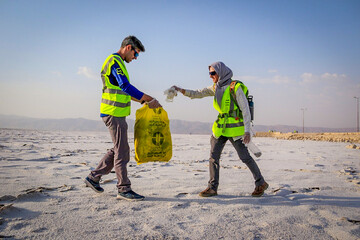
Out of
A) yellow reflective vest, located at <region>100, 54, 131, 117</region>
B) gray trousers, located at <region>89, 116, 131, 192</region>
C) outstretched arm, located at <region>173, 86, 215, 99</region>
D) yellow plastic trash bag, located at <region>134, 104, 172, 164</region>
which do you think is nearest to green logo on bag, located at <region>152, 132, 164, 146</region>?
yellow plastic trash bag, located at <region>134, 104, 172, 164</region>

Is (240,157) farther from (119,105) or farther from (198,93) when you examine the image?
(119,105)

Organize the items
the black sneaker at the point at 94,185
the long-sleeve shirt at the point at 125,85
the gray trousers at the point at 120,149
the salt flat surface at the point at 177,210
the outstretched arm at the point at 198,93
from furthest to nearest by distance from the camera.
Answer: the outstretched arm at the point at 198,93
the black sneaker at the point at 94,185
the gray trousers at the point at 120,149
the long-sleeve shirt at the point at 125,85
the salt flat surface at the point at 177,210

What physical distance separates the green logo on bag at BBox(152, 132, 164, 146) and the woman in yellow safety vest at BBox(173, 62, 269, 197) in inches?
29.4

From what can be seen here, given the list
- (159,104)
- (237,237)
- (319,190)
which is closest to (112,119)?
(159,104)

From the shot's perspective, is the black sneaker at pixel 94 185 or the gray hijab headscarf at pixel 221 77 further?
the gray hijab headscarf at pixel 221 77

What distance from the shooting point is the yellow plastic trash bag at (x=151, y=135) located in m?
3.26

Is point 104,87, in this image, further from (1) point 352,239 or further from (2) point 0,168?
(2) point 0,168

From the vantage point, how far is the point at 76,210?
262 cm

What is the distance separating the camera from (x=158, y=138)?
11.0 feet

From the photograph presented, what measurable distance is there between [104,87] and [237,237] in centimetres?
235

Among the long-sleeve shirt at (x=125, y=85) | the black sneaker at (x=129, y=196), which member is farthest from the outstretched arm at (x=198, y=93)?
the black sneaker at (x=129, y=196)

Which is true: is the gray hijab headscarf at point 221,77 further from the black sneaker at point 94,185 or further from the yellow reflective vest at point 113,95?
the black sneaker at point 94,185

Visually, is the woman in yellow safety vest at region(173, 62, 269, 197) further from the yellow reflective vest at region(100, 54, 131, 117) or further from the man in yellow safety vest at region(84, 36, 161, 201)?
the yellow reflective vest at region(100, 54, 131, 117)

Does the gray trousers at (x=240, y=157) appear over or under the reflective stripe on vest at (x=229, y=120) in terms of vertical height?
under
